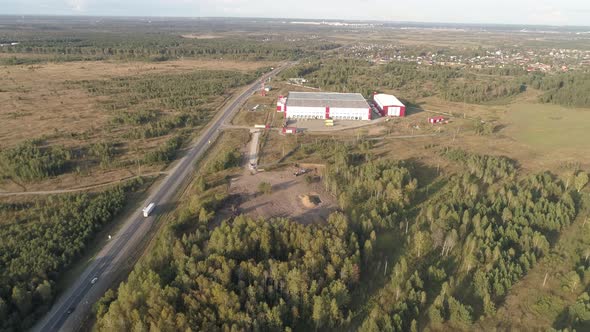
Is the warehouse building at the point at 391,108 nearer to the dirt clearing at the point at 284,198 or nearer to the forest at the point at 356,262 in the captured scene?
the forest at the point at 356,262

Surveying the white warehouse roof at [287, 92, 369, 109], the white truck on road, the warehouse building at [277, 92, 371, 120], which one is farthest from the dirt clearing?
the white warehouse roof at [287, 92, 369, 109]

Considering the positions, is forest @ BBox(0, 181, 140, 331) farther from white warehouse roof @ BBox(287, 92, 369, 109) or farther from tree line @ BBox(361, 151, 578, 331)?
white warehouse roof @ BBox(287, 92, 369, 109)

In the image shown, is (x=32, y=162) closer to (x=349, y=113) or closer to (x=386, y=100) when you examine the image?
(x=349, y=113)

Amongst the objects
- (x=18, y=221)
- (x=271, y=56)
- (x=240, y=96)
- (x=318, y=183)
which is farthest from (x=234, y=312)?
(x=271, y=56)

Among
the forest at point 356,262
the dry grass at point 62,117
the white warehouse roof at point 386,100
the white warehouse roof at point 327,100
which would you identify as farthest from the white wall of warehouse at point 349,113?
the forest at point 356,262

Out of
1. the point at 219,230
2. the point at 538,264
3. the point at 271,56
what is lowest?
the point at 538,264

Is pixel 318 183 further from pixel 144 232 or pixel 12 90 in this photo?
pixel 12 90
